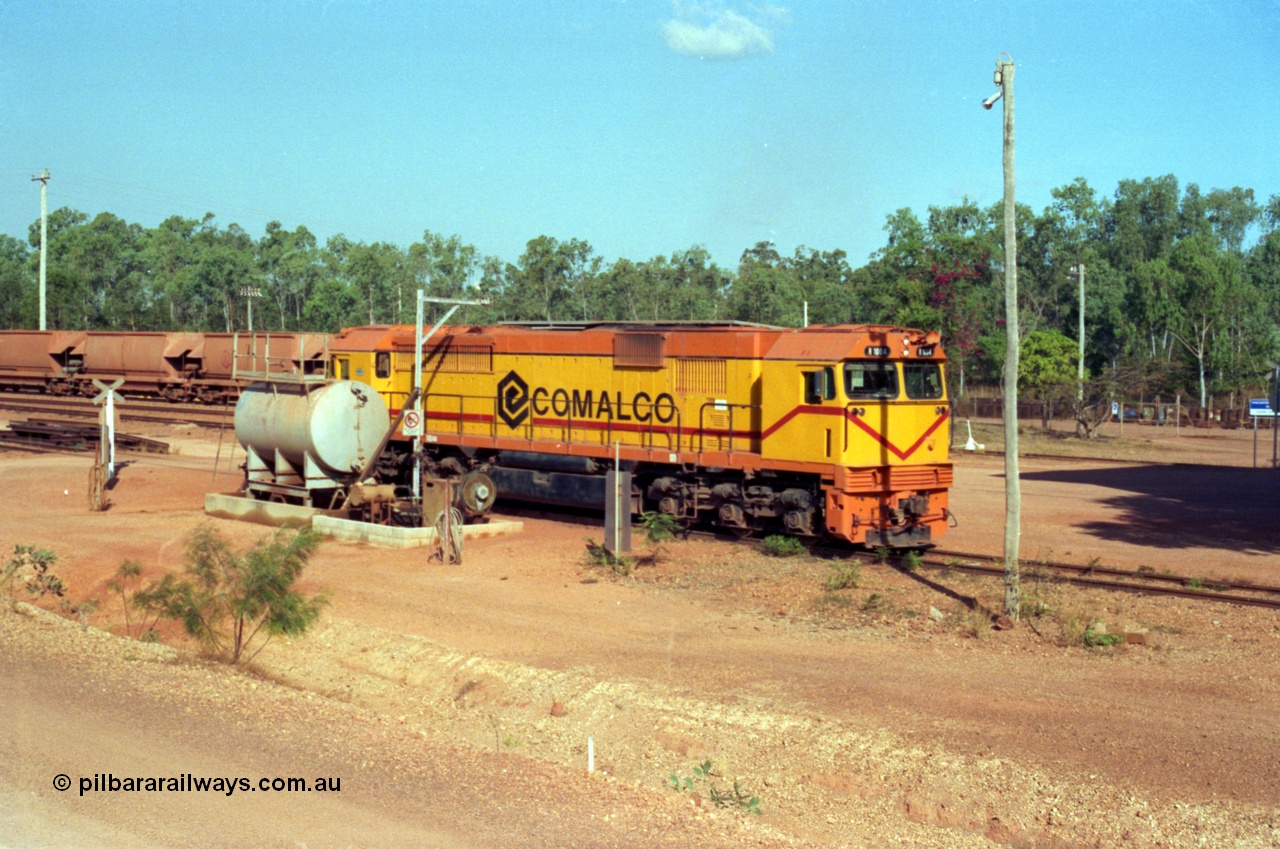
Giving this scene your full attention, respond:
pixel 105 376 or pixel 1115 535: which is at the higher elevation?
pixel 105 376

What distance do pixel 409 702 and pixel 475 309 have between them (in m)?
60.9

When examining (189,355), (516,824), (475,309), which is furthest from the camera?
(475,309)

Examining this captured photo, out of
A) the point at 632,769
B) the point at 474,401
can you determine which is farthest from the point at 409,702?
the point at 474,401

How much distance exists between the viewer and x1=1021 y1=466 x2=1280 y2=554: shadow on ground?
19984 mm

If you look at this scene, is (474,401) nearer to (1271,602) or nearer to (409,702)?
(409,702)

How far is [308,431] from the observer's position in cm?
2144

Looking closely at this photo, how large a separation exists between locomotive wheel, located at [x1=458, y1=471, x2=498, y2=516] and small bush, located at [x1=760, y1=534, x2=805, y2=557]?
650 cm

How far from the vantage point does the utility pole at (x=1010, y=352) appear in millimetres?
13273

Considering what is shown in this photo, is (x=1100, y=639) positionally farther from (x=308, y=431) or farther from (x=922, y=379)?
(x=308, y=431)

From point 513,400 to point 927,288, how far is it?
36454mm

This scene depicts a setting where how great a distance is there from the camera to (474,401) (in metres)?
23.5

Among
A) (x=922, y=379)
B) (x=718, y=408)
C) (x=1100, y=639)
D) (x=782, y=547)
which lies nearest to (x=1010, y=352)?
(x=1100, y=639)

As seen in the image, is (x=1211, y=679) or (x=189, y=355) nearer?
(x=1211, y=679)

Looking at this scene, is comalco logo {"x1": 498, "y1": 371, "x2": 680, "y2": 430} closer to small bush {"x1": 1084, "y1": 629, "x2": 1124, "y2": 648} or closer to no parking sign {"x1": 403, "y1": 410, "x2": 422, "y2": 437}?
no parking sign {"x1": 403, "y1": 410, "x2": 422, "y2": 437}
